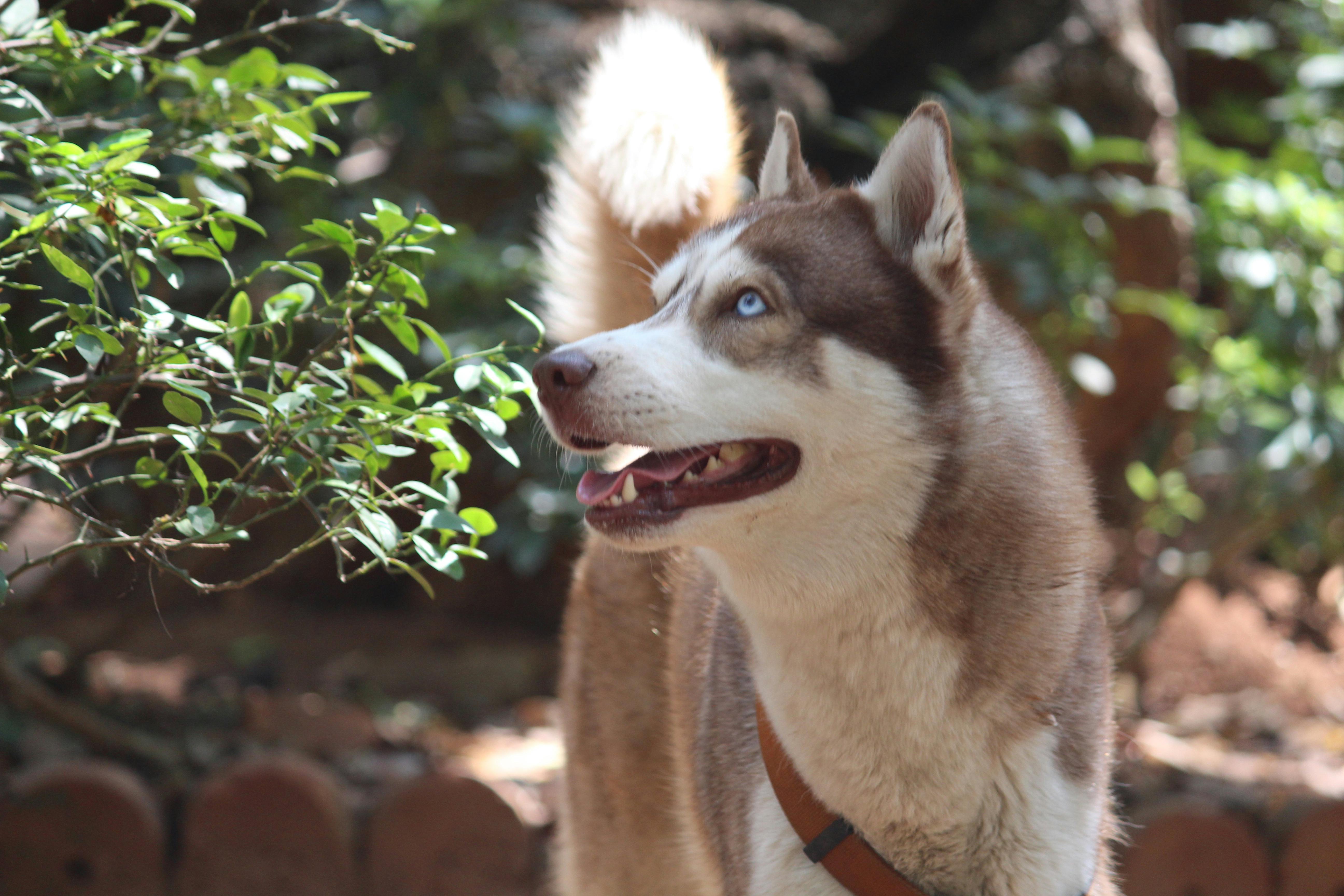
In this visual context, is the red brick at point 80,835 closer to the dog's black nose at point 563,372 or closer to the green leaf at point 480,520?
the green leaf at point 480,520

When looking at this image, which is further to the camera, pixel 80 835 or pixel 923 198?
pixel 80 835

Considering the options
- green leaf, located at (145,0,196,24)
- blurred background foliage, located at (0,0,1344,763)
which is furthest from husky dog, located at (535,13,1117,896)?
blurred background foliage, located at (0,0,1344,763)

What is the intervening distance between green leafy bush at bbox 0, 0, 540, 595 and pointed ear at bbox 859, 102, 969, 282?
63cm

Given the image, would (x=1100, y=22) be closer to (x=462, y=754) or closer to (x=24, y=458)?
(x=462, y=754)

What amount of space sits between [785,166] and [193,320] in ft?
3.83

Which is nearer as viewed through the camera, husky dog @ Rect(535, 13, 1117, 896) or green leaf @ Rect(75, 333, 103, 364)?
green leaf @ Rect(75, 333, 103, 364)

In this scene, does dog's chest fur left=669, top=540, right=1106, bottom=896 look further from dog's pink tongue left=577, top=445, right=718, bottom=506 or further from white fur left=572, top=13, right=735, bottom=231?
white fur left=572, top=13, right=735, bottom=231

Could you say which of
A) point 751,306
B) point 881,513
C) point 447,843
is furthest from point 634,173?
point 447,843

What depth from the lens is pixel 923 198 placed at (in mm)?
A: 1821

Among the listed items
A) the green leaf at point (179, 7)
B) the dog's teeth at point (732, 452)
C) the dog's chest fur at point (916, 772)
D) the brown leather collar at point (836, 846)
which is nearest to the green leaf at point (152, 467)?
the green leaf at point (179, 7)

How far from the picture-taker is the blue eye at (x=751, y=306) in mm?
1808

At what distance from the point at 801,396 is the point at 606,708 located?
1.18 meters

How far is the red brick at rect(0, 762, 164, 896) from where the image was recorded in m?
2.86

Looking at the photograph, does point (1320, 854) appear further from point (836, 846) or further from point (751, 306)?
point (751, 306)
